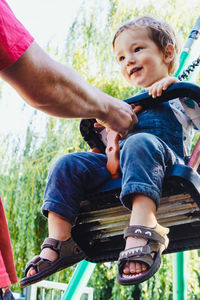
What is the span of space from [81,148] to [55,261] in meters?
3.14

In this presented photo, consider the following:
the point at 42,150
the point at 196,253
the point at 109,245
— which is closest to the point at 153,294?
the point at 196,253

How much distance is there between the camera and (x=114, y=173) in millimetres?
1556

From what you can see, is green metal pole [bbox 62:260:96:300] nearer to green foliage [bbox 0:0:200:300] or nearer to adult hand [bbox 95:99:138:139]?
adult hand [bbox 95:99:138:139]

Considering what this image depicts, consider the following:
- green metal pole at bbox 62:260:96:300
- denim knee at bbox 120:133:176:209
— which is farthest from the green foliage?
denim knee at bbox 120:133:176:209

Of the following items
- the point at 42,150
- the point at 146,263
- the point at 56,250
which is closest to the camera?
the point at 146,263

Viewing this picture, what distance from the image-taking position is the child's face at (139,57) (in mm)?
1732

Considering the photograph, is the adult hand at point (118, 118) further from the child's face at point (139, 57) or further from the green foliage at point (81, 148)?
the green foliage at point (81, 148)

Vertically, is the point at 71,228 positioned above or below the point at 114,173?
below

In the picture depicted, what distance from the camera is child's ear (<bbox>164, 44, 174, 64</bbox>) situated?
5.93ft

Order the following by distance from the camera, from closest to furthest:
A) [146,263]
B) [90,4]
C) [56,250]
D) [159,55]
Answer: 1. [146,263]
2. [56,250]
3. [159,55]
4. [90,4]

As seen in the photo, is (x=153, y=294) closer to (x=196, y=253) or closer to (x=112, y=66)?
(x=196, y=253)

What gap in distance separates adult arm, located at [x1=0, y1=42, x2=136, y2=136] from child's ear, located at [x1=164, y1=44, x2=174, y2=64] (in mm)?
700

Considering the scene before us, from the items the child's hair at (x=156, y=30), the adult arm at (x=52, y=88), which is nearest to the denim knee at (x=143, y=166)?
the adult arm at (x=52, y=88)

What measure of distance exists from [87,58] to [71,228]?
3739mm
